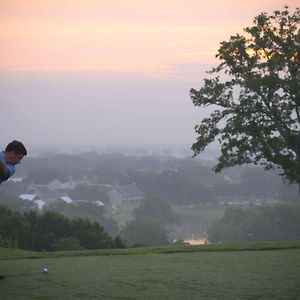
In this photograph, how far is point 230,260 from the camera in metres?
9.30

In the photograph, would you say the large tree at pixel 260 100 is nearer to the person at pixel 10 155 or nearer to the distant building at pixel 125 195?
the person at pixel 10 155

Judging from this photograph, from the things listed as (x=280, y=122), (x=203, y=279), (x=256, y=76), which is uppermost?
(x=256, y=76)

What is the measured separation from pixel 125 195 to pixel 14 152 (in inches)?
3912

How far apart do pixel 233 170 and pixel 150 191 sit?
51039 mm

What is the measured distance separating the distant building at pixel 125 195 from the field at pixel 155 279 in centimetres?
9345

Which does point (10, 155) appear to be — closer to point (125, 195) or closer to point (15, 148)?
point (15, 148)

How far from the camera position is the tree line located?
1179 inches

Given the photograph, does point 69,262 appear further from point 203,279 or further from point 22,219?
point 22,219

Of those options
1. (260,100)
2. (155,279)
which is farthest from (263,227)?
(155,279)

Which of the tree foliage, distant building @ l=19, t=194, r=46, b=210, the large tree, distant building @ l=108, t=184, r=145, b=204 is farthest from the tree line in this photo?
distant building @ l=108, t=184, r=145, b=204

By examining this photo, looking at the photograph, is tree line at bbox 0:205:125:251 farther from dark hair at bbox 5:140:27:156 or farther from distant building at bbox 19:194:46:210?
distant building at bbox 19:194:46:210

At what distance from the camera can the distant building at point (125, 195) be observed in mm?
103438

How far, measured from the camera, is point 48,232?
31453 millimetres

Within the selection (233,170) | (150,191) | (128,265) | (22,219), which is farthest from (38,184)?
(128,265)
